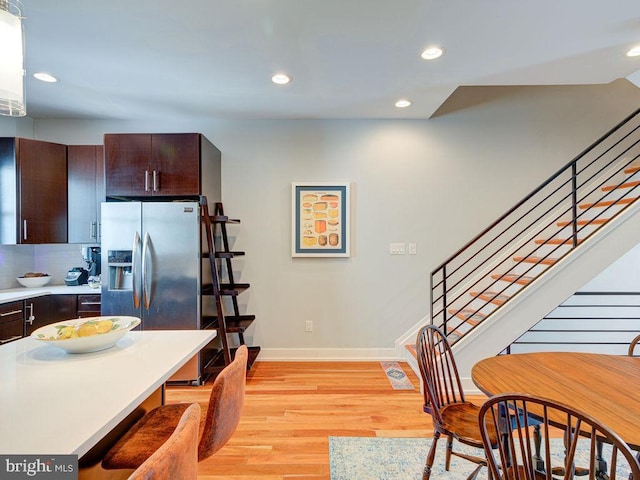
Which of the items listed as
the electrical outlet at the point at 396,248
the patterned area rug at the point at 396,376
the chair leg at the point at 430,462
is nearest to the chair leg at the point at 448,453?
the chair leg at the point at 430,462

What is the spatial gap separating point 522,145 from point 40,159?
16.4ft

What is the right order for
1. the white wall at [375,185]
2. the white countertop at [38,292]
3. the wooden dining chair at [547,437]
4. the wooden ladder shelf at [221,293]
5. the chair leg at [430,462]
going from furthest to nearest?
the white wall at [375,185]
the wooden ladder shelf at [221,293]
the white countertop at [38,292]
the chair leg at [430,462]
the wooden dining chair at [547,437]

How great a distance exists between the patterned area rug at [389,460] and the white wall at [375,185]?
59.9 inches

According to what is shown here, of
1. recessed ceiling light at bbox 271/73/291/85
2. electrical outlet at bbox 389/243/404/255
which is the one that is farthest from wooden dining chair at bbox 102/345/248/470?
electrical outlet at bbox 389/243/404/255

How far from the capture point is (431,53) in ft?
7.68

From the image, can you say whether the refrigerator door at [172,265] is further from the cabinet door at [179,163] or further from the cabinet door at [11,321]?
the cabinet door at [11,321]

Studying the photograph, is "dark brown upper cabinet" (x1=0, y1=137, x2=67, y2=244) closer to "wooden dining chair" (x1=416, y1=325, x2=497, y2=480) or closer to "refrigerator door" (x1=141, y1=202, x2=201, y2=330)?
"refrigerator door" (x1=141, y1=202, x2=201, y2=330)

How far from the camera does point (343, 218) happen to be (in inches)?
145

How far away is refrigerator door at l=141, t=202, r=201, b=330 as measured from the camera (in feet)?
9.85

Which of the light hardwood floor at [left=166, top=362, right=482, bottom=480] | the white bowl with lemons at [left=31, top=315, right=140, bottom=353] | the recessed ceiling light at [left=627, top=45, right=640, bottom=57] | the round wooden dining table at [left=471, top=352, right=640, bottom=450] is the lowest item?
the light hardwood floor at [left=166, top=362, right=482, bottom=480]

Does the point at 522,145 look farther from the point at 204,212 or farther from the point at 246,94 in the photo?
the point at 204,212

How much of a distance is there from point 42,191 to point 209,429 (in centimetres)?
334

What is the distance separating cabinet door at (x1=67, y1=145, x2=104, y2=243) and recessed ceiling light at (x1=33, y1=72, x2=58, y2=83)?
725 mm

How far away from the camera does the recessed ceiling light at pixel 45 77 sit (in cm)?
265
